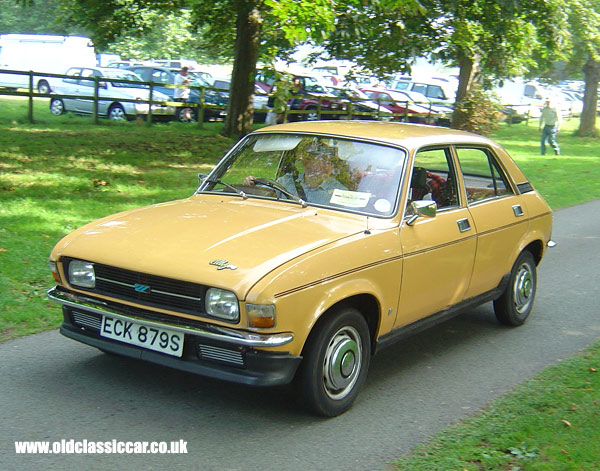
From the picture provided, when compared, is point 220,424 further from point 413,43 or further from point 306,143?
point 413,43

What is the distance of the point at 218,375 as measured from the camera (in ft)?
14.6

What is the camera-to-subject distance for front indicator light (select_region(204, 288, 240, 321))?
14.4ft

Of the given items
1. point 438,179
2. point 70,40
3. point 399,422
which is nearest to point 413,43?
point 438,179

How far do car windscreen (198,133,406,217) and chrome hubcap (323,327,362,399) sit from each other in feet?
3.07

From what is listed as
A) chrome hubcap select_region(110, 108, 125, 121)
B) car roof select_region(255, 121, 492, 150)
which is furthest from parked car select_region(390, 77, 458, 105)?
car roof select_region(255, 121, 492, 150)

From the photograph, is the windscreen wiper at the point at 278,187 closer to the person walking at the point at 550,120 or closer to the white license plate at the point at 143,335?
the white license plate at the point at 143,335

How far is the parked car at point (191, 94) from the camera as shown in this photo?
22.3 metres

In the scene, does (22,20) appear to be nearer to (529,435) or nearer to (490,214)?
(490,214)

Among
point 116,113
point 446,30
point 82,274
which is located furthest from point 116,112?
point 82,274

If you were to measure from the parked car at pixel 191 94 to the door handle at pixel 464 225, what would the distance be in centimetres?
1565

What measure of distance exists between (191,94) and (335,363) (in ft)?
67.8

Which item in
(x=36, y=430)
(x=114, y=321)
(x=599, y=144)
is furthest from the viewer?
(x=599, y=144)

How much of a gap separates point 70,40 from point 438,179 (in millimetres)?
34359

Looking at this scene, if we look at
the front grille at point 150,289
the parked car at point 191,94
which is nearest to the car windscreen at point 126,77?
the parked car at point 191,94
